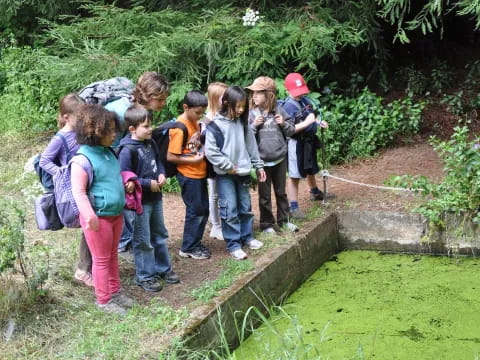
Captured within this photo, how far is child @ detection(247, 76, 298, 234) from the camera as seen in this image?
5.09 metres

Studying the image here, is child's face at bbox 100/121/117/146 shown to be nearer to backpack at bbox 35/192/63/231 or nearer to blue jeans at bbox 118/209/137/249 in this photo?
backpack at bbox 35/192/63/231

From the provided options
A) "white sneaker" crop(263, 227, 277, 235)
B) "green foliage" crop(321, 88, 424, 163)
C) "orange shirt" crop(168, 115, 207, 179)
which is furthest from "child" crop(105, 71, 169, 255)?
"green foliage" crop(321, 88, 424, 163)

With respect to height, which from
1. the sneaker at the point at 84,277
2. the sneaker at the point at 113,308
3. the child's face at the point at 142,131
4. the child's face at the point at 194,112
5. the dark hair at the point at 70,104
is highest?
the dark hair at the point at 70,104

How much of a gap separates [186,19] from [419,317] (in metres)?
5.08

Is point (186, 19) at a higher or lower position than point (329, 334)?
higher

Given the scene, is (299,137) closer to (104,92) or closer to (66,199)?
(104,92)

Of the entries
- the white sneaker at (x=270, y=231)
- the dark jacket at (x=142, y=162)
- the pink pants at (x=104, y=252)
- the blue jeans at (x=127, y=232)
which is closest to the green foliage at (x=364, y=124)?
the white sneaker at (x=270, y=231)

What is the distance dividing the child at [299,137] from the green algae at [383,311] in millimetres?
850

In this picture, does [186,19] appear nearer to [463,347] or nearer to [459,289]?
[459,289]

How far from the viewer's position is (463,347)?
4.09m

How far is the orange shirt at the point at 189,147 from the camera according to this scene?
4.61 m

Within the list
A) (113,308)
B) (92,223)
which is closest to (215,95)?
(92,223)

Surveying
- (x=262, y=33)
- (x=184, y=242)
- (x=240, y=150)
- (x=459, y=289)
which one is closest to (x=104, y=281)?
(x=184, y=242)

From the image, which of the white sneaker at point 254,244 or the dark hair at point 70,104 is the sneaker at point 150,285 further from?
the dark hair at point 70,104
